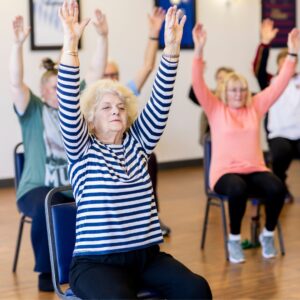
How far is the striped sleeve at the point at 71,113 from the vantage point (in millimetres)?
2346

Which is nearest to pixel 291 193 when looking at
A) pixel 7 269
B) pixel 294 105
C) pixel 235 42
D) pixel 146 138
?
pixel 294 105

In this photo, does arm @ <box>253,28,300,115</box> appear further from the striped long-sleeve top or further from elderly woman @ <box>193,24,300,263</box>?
the striped long-sleeve top

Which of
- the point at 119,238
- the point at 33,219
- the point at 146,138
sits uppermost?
the point at 146,138

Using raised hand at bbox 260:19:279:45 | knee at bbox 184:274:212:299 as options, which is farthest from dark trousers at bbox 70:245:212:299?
raised hand at bbox 260:19:279:45

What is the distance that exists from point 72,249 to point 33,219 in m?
1.10

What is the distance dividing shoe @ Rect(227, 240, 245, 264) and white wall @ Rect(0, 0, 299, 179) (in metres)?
3.37

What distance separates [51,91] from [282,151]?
216 centimetres

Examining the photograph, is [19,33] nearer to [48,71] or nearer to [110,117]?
[48,71]

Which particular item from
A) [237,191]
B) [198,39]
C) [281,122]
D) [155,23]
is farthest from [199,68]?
[281,122]

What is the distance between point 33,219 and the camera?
372 cm

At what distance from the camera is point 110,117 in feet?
8.32

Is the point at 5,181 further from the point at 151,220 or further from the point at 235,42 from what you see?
the point at 151,220

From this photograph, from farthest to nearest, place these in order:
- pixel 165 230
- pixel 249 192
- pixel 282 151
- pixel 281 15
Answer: pixel 281 15 < pixel 282 151 < pixel 165 230 < pixel 249 192

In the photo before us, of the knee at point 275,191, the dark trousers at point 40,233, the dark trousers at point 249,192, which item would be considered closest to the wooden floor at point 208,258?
the dark trousers at point 40,233
